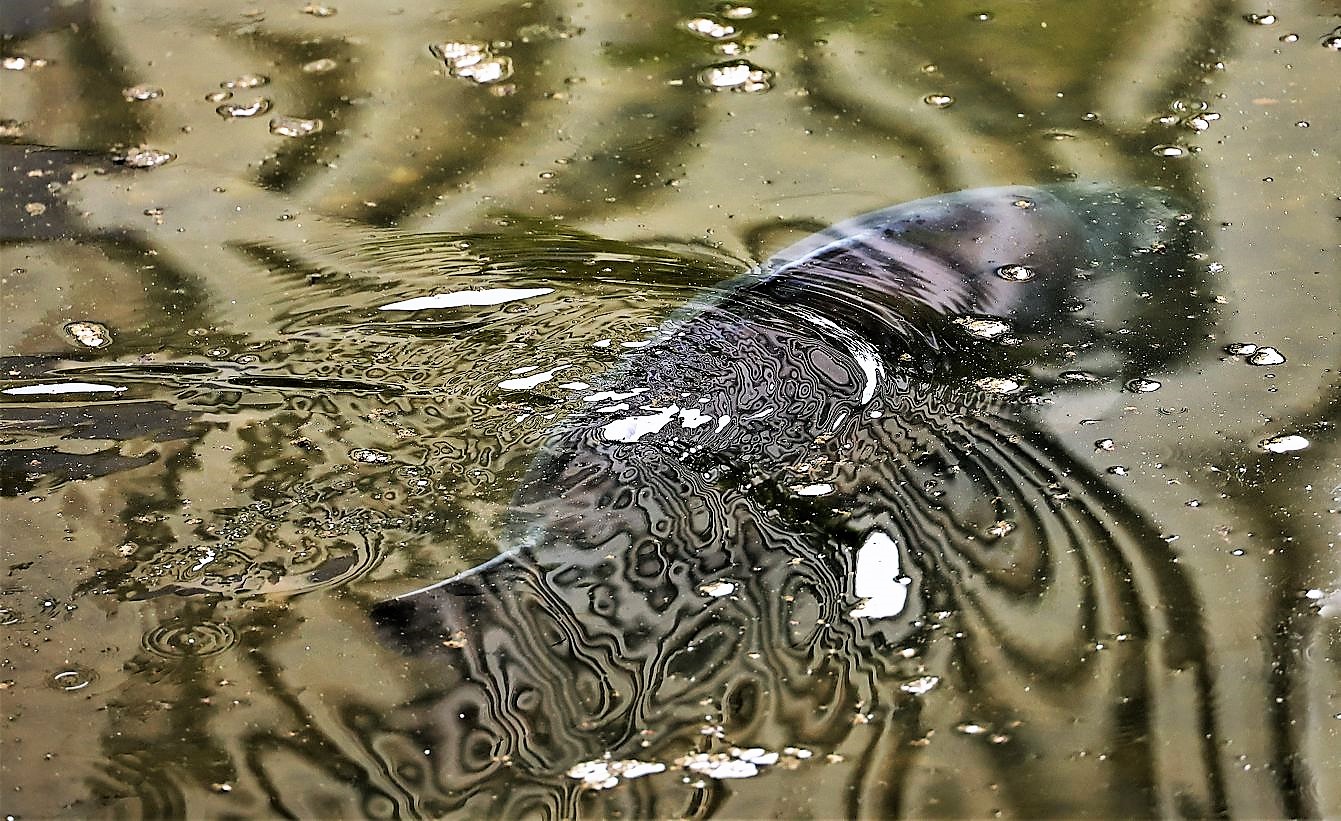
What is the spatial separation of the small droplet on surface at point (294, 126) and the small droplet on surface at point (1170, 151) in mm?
1245

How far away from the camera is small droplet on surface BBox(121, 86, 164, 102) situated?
6.44 ft

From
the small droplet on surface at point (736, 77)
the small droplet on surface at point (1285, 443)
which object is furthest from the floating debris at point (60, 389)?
the small droplet on surface at point (1285, 443)

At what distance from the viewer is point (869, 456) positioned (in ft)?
4.33

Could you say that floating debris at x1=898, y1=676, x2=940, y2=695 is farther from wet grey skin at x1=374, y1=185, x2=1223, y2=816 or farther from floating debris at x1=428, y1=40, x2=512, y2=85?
floating debris at x1=428, y1=40, x2=512, y2=85

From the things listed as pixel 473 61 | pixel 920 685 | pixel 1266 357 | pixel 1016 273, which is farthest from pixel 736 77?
pixel 920 685

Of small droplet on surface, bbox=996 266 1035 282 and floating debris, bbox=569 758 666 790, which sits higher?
small droplet on surface, bbox=996 266 1035 282

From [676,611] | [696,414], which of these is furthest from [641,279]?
[676,611]

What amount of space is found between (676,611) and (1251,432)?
652 mm

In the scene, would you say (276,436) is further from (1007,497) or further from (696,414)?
(1007,497)

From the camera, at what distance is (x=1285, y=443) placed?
1.28 meters

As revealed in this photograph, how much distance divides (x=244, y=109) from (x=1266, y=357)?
1522 millimetres

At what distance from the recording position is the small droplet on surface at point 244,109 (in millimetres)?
1916

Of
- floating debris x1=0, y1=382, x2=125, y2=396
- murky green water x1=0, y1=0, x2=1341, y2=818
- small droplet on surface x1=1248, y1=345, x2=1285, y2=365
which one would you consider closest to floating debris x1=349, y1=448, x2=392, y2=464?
murky green water x1=0, y1=0, x2=1341, y2=818

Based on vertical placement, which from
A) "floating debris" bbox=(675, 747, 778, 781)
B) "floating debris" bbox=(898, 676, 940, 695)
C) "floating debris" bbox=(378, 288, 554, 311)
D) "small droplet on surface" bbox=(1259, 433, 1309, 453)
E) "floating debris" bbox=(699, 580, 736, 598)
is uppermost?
"floating debris" bbox=(378, 288, 554, 311)
